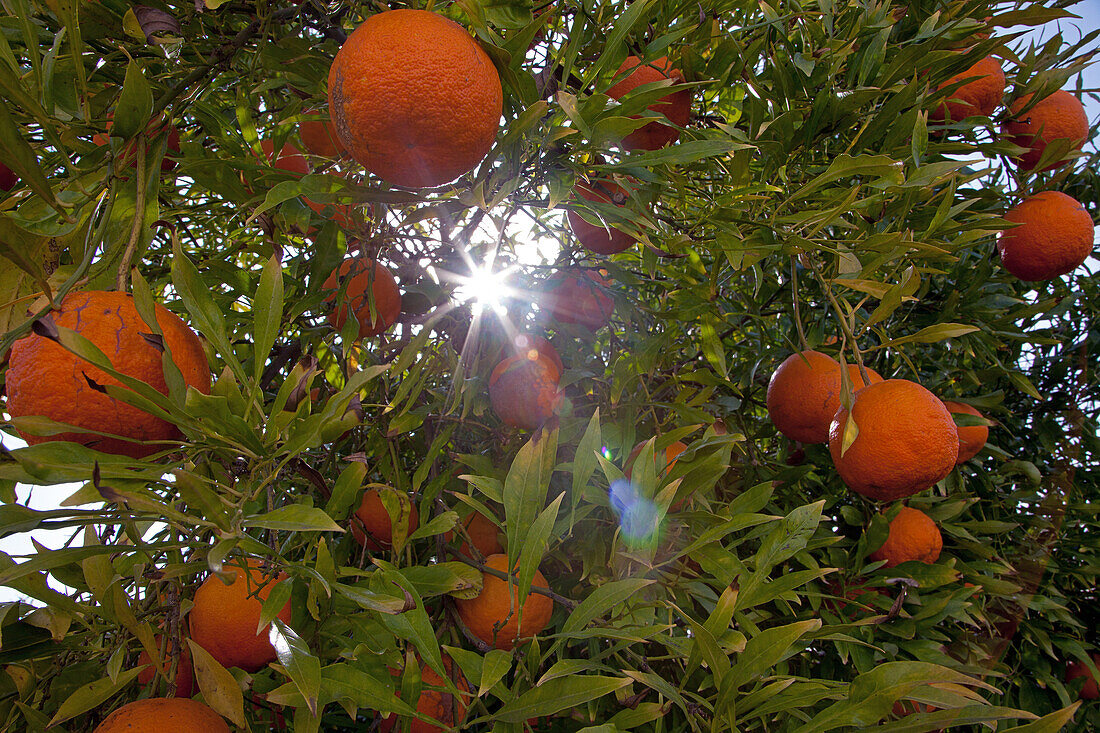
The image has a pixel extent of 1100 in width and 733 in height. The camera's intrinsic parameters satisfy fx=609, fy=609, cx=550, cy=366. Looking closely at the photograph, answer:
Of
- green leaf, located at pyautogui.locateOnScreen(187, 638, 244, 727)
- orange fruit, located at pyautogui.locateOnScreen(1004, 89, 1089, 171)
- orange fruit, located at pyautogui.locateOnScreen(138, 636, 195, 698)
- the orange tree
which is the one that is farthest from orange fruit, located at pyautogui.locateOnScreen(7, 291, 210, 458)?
orange fruit, located at pyautogui.locateOnScreen(1004, 89, 1089, 171)

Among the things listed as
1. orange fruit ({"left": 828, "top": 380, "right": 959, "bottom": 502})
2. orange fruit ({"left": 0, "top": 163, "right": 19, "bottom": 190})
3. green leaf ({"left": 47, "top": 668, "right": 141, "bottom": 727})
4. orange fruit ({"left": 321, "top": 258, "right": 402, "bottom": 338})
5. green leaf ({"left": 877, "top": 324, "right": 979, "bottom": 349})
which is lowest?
green leaf ({"left": 47, "top": 668, "right": 141, "bottom": 727})

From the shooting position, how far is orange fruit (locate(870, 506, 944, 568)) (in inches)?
49.9

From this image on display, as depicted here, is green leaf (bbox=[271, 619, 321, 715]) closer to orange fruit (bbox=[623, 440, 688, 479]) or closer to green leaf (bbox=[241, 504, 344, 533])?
green leaf (bbox=[241, 504, 344, 533])

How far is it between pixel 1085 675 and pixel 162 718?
2219mm

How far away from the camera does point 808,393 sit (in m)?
1.10

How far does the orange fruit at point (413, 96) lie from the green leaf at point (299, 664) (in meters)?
0.47

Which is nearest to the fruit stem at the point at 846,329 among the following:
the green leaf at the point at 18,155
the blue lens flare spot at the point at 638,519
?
the blue lens flare spot at the point at 638,519

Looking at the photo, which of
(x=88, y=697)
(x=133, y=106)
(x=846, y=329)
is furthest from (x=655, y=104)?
(x=88, y=697)

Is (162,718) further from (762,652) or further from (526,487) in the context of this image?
(762,652)

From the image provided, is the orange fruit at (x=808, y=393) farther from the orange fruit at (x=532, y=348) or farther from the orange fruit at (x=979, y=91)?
the orange fruit at (x=979, y=91)


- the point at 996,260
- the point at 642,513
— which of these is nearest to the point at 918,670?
the point at 642,513

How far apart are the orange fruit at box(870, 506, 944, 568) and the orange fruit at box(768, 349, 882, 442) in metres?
0.30

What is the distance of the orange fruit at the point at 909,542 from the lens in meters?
1.27

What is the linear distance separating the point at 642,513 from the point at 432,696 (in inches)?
15.0
